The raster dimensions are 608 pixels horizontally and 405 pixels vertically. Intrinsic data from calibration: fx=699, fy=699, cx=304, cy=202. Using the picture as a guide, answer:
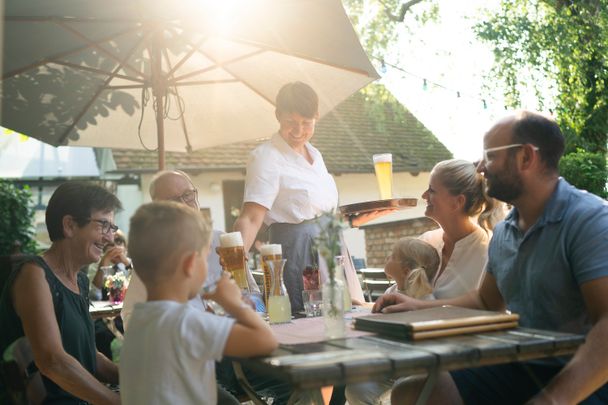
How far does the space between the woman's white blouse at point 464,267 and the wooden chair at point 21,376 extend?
149 cm

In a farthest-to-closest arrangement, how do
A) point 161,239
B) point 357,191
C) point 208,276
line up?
point 357,191 < point 208,276 < point 161,239

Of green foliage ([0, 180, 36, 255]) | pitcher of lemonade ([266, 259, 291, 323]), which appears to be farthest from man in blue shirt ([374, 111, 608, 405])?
green foliage ([0, 180, 36, 255])

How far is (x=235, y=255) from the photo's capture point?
2.51m

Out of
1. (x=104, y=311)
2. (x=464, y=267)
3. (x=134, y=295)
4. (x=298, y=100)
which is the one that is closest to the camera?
(x=134, y=295)

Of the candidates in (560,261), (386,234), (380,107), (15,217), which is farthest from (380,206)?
(380,107)

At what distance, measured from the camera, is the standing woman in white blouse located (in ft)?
10.5

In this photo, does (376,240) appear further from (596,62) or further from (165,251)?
(165,251)

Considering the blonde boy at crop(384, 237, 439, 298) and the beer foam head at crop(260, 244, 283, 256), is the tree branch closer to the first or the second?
the blonde boy at crop(384, 237, 439, 298)

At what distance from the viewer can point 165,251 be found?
1.75m

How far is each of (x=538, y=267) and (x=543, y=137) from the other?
0.41 meters

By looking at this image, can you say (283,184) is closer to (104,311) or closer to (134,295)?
(134,295)

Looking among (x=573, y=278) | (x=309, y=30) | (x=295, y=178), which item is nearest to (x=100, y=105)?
(x=309, y=30)

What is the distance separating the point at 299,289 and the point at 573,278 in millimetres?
1533

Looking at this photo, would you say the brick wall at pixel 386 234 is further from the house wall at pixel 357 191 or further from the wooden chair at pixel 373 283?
the wooden chair at pixel 373 283
